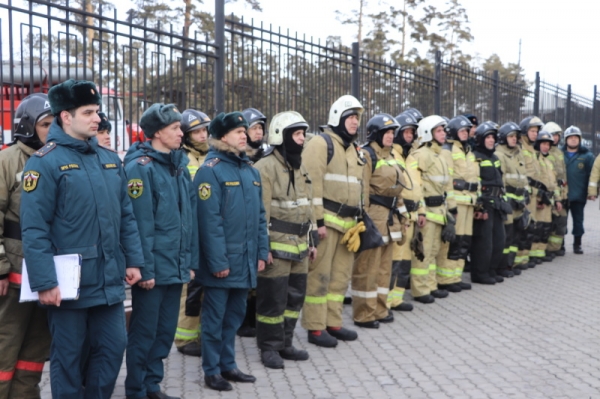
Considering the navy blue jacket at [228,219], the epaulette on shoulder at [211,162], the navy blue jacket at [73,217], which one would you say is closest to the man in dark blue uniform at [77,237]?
the navy blue jacket at [73,217]

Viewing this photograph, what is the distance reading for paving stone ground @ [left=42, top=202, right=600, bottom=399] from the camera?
19.0ft

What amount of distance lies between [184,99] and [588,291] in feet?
20.2

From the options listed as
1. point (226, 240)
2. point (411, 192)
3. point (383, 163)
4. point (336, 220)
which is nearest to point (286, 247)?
point (226, 240)

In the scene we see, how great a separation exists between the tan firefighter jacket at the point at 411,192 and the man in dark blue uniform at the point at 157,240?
376cm

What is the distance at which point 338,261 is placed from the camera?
738 centimetres

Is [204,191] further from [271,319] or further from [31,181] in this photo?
[31,181]

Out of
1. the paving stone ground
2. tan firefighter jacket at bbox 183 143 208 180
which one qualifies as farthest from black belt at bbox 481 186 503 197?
tan firefighter jacket at bbox 183 143 208 180

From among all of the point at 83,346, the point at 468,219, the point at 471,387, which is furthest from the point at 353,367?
the point at 468,219

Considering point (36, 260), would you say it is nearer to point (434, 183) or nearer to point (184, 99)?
point (184, 99)

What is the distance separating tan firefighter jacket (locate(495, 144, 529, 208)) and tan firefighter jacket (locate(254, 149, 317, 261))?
5568 mm

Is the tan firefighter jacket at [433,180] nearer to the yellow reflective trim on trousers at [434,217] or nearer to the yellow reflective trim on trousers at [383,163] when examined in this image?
the yellow reflective trim on trousers at [434,217]

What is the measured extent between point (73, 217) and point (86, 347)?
0.81 meters

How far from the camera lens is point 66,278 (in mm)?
4227

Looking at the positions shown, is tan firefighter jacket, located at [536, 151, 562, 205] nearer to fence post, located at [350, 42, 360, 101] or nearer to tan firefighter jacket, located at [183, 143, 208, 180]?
fence post, located at [350, 42, 360, 101]
